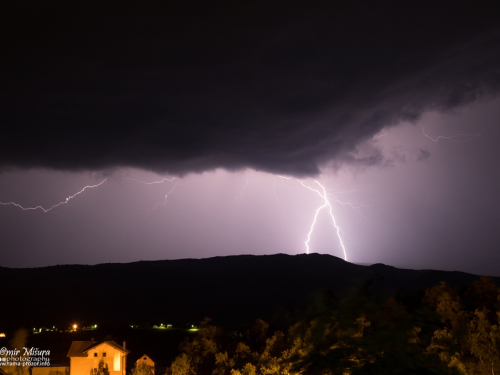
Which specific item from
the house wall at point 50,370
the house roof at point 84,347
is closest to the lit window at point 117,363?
the house roof at point 84,347

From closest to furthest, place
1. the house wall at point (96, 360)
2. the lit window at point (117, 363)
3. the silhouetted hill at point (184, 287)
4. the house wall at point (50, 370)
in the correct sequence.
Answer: the house wall at point (50, 370)
the house wall at point (96, 360)
the lit window at point (117, 363)
the silhouetted hill at point (184, 287)

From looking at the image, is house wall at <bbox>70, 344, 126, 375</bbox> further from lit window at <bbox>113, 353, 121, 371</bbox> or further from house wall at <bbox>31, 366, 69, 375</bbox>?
house wall at <bbox>31, 366, 69, 375</bbox>

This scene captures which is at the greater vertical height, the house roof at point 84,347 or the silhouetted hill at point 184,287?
the silhouetted hill at point 184,287

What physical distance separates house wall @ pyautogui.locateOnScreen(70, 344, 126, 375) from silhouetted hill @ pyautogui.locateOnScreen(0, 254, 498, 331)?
50147 mm

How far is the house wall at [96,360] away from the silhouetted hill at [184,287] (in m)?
50.1

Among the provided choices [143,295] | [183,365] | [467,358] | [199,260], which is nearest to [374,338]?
[183,365]

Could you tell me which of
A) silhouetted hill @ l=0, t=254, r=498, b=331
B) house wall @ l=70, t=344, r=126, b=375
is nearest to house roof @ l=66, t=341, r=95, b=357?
house wall @ l=70, t=344, r=126, b=375

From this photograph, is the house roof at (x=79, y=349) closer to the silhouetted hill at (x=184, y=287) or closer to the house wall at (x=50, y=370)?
the house wall at (x=50, y=370)

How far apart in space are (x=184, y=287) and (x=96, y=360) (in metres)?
97.9

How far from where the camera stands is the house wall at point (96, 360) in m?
33.2

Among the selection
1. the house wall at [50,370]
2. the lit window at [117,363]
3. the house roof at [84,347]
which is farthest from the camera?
the lit window at [117,363]

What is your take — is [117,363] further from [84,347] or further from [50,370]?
[50,370]

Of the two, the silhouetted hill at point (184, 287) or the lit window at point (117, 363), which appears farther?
the silhouetted hill at point (184, 287)

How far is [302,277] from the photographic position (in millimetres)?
137875
